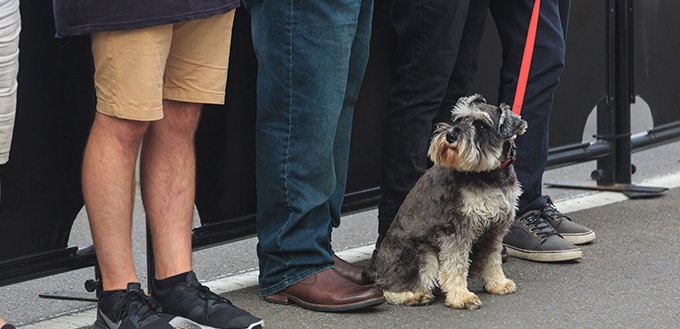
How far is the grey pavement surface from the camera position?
10.9 feet

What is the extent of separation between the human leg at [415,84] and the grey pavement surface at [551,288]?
577 millimetres

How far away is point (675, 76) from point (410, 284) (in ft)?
12.6

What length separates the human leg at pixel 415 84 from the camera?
3689 mm

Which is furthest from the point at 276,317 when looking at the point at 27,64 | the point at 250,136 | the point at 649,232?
the point at 649,232

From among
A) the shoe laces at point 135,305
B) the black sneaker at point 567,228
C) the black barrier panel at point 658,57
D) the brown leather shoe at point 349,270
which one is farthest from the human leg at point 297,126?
the black barrier panel at point 658,57

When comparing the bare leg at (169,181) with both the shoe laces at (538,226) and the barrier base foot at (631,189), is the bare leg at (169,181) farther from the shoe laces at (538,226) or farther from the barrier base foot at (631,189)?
the barrier base foot at (631,189)

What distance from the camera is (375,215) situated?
5.66 m

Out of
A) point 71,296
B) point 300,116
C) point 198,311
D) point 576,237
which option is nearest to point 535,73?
point 576,237

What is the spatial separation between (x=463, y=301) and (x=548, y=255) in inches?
32.4

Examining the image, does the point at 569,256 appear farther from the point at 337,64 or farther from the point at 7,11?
the point at 7,11

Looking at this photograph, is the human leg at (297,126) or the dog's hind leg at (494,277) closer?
the human leg at (297,126)

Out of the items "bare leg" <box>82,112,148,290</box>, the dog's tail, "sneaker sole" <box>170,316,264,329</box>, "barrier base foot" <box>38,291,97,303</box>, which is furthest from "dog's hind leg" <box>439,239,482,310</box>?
"barrier base foot" <box>38,291,97,303</box>

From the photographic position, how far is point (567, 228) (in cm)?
440

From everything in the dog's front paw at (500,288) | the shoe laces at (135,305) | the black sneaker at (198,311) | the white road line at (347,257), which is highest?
the shoe laces at (135,305)
